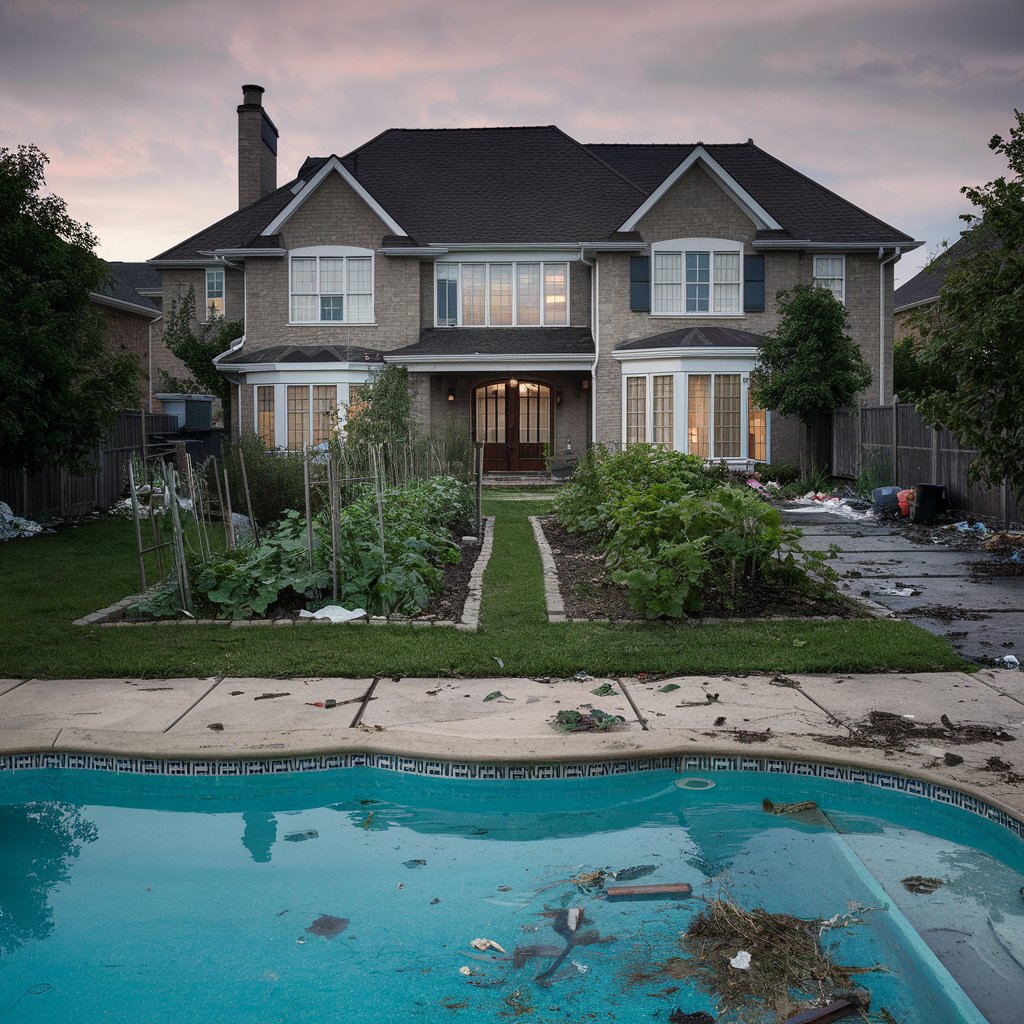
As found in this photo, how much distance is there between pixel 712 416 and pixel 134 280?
2827 cm

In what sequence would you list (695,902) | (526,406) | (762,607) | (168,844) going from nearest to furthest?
1. (695,902)
2. (168,844)
3. (762,607)
4. (526,406)

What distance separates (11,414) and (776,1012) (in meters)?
14.4

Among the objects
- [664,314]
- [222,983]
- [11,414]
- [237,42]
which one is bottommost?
[222,983]

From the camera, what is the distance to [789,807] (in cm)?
512

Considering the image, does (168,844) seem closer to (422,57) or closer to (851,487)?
(422,57)

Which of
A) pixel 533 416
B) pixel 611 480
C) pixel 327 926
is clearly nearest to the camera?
pixel 327 926

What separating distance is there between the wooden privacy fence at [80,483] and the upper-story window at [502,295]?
8.68 m

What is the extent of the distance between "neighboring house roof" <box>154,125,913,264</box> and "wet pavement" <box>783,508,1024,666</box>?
13475 mm

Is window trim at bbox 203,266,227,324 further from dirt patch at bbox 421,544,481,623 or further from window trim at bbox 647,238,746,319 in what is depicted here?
dirt patch at bbox 421,544,481,623

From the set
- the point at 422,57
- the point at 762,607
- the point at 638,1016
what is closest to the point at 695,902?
Answer: the point at 638,1016

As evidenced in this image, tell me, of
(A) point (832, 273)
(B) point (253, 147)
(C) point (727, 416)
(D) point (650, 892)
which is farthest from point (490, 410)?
(D) point (650, 892)

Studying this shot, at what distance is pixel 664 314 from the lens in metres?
27.1

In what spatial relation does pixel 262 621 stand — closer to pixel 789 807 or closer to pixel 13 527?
pixel 789 807

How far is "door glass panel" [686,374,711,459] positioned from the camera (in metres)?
26.0
